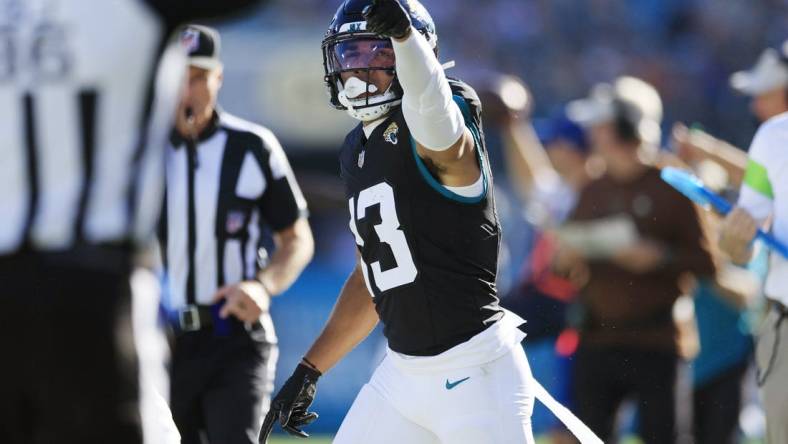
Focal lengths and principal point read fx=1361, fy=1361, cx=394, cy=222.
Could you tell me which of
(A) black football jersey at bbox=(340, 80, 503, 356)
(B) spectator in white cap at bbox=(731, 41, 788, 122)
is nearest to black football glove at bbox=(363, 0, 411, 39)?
(A) black football jersey at bbox=(340, 80, 503, 356)

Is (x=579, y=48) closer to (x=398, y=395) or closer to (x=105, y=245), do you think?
(x=398, y=395)

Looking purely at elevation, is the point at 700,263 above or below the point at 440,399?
below

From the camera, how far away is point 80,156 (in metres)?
2.74

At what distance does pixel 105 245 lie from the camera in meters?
2.74

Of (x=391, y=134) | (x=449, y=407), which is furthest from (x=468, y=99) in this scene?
(x=449, y=407)

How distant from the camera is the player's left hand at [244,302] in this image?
15.9 ft

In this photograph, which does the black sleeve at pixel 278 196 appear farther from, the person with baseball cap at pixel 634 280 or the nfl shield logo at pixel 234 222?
the person with baseball cap at pixel 634 280

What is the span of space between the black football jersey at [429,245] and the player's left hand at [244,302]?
1.31 metres

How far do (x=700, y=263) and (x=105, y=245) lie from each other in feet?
12.2

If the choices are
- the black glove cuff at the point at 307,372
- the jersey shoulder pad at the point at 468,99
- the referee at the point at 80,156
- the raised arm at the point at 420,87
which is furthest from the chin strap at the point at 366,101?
the referee at the point at 80,156

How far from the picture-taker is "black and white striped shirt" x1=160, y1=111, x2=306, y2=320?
503 cm

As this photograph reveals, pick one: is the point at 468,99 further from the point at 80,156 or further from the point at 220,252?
the point at 220,252

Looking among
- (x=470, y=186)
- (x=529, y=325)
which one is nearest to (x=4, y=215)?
(x=470, y=186)

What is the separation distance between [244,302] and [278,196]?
1.55 feet
